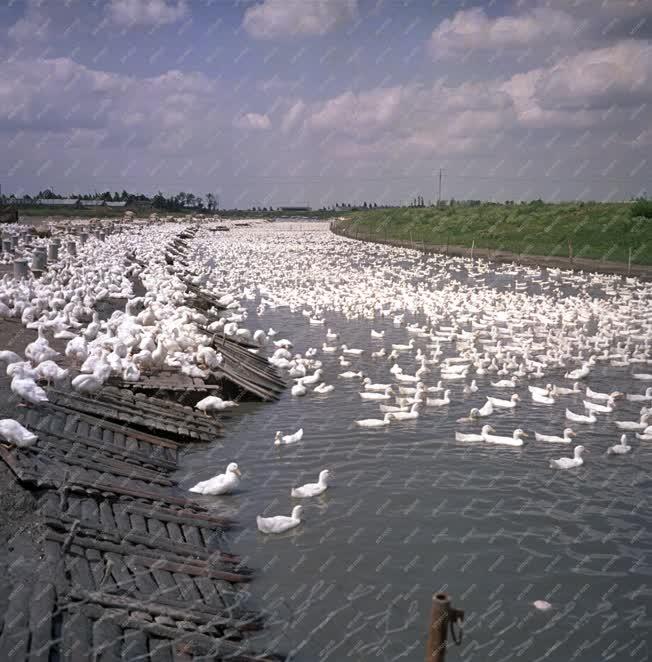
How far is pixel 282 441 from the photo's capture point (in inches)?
482

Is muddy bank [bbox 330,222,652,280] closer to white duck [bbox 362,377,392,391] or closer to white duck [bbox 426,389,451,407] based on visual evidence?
white duck [bbox 362,377,392,391]

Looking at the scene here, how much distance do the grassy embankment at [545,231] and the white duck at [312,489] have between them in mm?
32815

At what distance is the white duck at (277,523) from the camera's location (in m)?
8.93

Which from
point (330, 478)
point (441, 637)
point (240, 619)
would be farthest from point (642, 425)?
point (441, 637)

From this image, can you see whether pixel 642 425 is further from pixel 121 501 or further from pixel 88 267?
pixel 88 267

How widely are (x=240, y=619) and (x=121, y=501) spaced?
2.59 metres

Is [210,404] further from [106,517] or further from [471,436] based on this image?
[106,517]

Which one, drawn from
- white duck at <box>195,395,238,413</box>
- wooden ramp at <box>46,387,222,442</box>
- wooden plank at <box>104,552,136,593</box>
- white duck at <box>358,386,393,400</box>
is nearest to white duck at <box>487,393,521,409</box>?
white duck at <box>358,386,393,400</box>

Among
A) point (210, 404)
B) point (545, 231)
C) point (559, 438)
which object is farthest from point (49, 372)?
point (545, 231)

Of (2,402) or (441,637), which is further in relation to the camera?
(2,402)

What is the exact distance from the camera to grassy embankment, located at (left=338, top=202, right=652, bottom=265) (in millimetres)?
43625

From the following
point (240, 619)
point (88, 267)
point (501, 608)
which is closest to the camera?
point (240, 619)

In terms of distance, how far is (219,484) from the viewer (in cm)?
1002

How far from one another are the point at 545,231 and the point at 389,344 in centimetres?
3605
